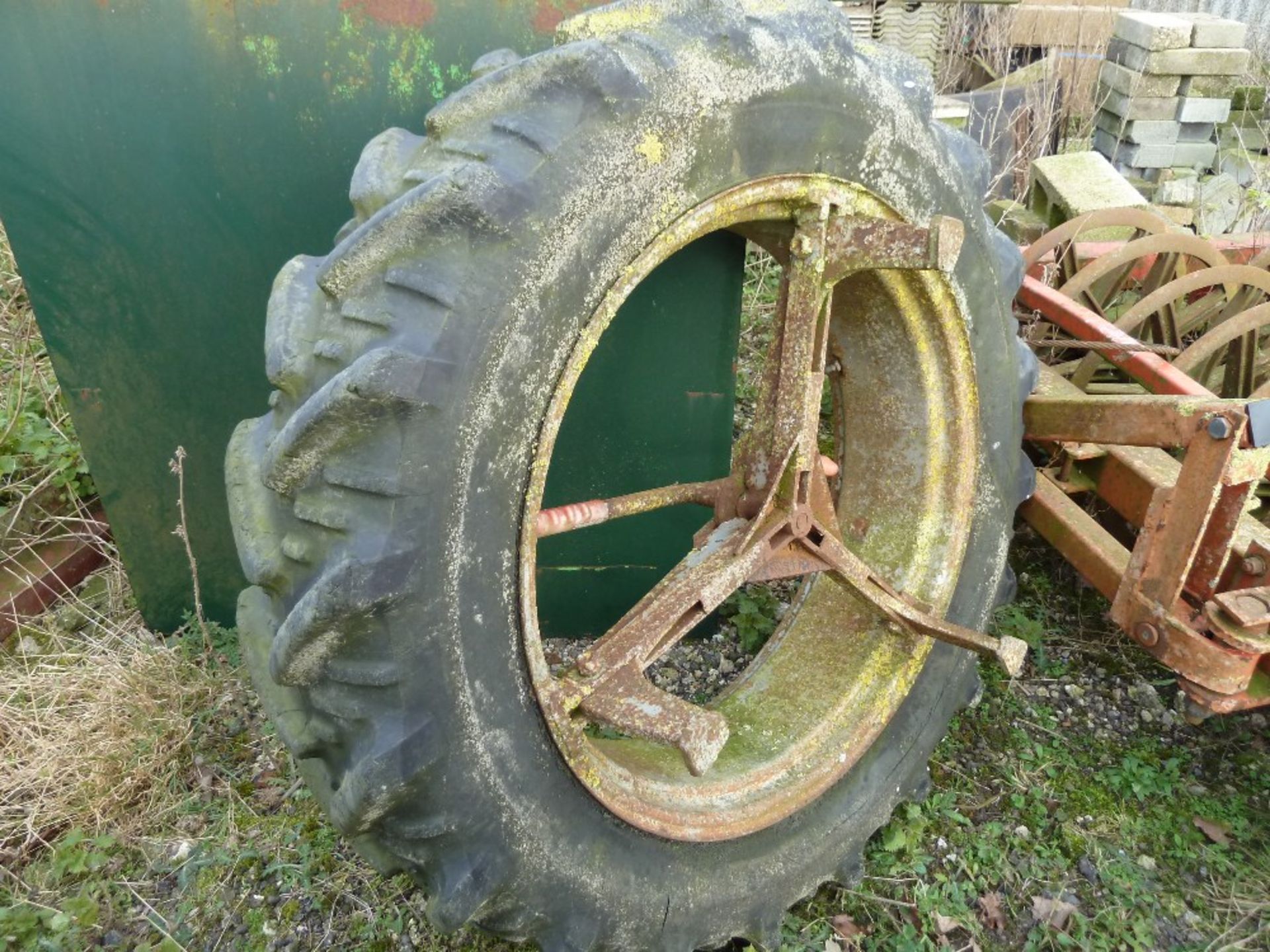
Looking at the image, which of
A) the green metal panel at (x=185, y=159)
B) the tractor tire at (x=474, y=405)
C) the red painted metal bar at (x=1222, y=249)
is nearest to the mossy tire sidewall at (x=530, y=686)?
the tractor tire at (x=474, y=405)

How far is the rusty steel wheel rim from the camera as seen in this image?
181 cm

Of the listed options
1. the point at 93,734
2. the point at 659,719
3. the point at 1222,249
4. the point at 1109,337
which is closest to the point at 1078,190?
the point at 1222,249

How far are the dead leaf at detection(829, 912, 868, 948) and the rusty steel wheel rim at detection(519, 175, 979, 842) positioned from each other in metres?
0.39

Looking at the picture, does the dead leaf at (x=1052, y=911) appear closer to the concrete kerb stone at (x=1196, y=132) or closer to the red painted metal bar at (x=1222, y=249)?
the red painted metal bar at (x=1222, y=249)

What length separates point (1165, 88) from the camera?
6836mm

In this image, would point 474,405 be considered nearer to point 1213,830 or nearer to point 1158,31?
point 1213,830

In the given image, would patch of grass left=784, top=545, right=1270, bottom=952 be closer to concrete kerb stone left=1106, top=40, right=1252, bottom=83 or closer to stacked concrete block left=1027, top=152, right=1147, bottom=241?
stacked concrete block left=1027, top=152, right=1147, bottom=241

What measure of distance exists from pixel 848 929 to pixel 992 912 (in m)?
0.38

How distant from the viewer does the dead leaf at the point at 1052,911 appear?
243cm

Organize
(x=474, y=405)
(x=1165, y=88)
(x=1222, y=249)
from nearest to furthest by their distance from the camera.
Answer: (x=474, y=405) < (x=1222, y=249) < (x=1165, y=88)

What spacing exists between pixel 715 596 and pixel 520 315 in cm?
77

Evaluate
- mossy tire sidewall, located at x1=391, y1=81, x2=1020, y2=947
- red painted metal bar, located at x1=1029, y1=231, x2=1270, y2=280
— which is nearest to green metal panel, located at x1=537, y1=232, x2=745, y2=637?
mossy tire sidewall, located at x1=391, y1=81, x2=1020, y2=947

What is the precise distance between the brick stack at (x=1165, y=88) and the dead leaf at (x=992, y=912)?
6.07m

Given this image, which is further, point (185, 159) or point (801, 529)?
point (185, 159)
